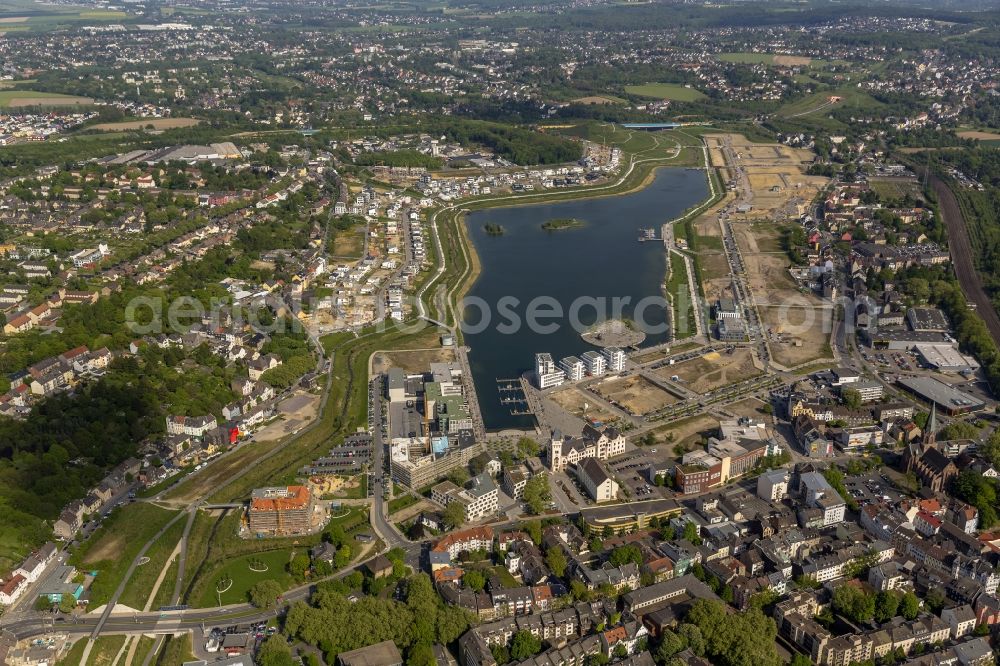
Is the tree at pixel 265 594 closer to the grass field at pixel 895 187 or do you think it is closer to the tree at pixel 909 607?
the tree at pixel 909 607

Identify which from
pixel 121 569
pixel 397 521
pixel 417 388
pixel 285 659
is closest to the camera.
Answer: pixel 285 659

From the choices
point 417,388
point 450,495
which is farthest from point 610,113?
point 450,495

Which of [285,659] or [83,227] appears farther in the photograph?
[83,227]

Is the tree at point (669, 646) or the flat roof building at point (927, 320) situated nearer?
the tree at point (669, 646)

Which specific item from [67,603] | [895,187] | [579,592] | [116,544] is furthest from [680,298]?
[67,603]

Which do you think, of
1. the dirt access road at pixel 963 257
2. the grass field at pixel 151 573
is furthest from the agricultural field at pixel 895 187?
the grass field at pixel 151 573

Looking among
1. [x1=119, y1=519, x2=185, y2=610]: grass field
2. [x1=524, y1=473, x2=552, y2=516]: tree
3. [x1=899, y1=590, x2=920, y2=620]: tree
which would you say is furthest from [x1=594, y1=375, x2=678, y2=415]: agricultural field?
[x1=119, y1=519, x2=185, y2=610]: grass field

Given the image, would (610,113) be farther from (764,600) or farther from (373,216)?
(764,600)
